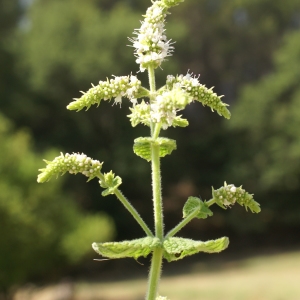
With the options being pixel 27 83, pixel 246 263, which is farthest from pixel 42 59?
pixel 246 263

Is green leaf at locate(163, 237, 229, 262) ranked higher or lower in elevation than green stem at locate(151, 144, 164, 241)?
lower

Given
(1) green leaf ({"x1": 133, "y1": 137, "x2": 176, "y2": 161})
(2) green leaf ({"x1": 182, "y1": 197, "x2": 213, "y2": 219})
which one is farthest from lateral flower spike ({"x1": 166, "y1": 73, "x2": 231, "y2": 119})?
(2) green leaf ({"x1": 182, "y1": 197, "x2": 213, "y2": 219})

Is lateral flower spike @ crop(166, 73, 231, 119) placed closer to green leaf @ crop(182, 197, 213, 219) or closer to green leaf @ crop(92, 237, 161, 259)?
green leaf @ crop(182, 197, 213, 219)

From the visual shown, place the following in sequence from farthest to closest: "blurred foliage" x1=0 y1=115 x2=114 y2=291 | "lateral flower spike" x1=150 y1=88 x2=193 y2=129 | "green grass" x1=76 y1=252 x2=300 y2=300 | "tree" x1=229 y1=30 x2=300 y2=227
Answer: "tree" x1=229 y1=30 x2=300 y2=227 → "green grass" x1=76 y1=252 x2=300 y2=300 → "blurred foliage" x1=0 y1=115 x2=114 y2=291 → "lateral flower spike" x1=150 y1=88 x2=193 y2=129

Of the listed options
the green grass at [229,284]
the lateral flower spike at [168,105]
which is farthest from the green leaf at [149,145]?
the green grass at [229,284]

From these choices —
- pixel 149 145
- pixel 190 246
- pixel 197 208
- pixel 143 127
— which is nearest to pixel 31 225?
pixel 143 127

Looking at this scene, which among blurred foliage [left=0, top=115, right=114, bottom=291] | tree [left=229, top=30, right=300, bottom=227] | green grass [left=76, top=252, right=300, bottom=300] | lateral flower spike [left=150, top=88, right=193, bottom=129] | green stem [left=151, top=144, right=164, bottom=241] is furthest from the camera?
tree [left=229, top=30, right=300, bottom=227]

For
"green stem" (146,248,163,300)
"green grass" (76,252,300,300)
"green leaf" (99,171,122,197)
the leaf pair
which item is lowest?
"green stem" (146,248,163,300)

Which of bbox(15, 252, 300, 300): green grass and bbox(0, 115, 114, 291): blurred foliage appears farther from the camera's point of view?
bbox(15, 252, 300, 300): green grass
